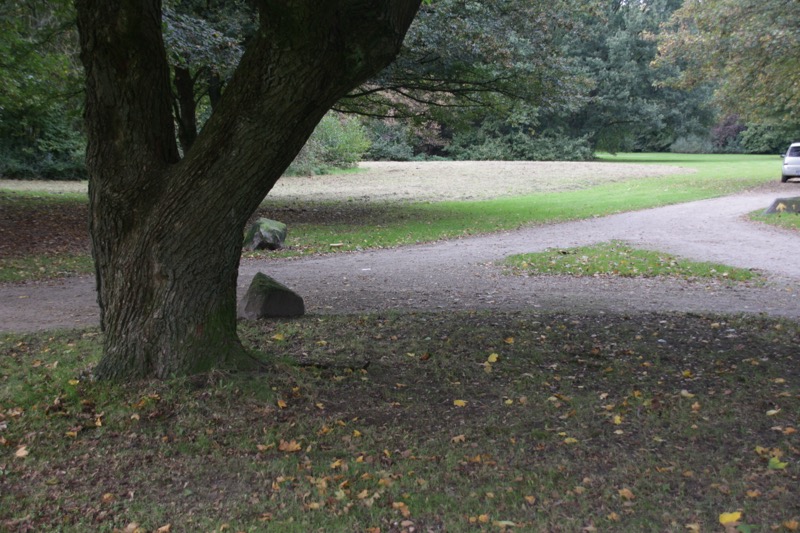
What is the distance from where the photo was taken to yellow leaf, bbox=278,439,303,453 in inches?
176

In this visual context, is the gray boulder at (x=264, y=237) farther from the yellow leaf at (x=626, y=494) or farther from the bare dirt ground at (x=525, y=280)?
the yellow leaf at (x=626, y=494)

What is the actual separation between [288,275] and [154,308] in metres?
6.54

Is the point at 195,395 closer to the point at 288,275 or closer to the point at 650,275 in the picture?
the point at 288,275

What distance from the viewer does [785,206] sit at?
19.1m

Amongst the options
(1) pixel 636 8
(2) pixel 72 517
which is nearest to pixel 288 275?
(2) pixel 72 517

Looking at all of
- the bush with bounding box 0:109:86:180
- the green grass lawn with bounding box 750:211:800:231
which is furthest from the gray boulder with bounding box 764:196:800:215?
the bush with bounding box 0:109:86:180

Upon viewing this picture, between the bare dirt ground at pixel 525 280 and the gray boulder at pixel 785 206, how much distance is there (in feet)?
2.58

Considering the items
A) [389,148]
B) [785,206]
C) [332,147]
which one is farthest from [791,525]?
[389,148]

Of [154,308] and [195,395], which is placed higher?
[154,308]

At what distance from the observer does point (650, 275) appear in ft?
38.3

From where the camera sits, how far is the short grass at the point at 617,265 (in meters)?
11.7

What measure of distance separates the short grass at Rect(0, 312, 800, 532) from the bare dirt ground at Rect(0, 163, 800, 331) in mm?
2352

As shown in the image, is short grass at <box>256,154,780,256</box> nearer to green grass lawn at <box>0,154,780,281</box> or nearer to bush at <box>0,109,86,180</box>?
green grass lawn at <box>0,154,780,281</box>

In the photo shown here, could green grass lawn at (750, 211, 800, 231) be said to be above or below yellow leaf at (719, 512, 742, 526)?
above
